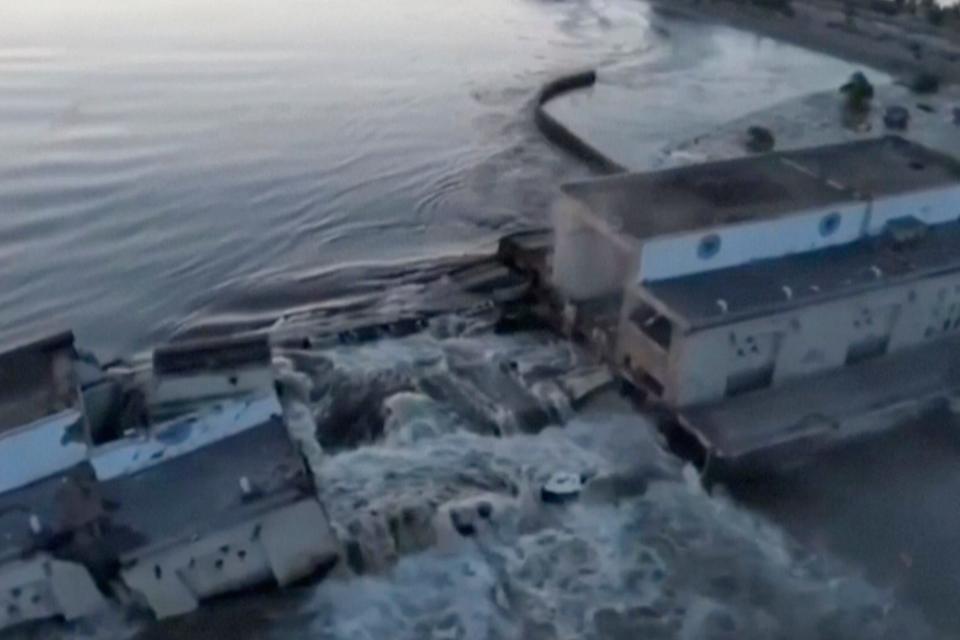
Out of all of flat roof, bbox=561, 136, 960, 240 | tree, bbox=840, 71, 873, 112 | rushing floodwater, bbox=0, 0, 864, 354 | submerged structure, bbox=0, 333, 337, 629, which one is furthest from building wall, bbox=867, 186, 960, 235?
tree, bbox=840, 71, 873, 112

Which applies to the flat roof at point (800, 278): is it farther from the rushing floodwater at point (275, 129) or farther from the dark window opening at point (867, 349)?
the rushing floodwater at point (275, 129)

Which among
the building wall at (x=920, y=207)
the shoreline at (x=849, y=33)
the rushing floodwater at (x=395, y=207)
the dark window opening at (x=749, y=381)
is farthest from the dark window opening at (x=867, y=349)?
the shoreline at (x=849, y=33)

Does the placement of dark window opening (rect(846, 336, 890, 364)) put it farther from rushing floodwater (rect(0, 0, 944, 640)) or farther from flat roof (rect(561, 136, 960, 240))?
flat roof (rect(561, 136, 960, 240))

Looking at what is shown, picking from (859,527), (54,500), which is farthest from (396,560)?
(859,527)

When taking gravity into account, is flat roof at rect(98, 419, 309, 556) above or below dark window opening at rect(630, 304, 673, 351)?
below

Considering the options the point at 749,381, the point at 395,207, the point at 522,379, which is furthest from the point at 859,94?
the point at 522,379

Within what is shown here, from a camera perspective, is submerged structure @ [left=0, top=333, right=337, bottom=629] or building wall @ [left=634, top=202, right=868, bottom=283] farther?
building wall @ [left=634, top=202, right=868, bottom=283]
